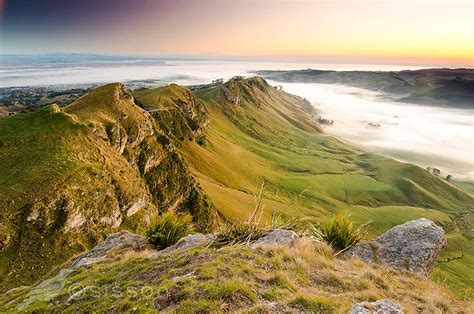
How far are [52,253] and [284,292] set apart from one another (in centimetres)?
3689

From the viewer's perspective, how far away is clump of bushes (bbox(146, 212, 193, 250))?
18.8m

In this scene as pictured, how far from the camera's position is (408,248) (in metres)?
15.9

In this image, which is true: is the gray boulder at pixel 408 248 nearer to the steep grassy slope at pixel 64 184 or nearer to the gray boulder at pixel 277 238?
A: the gray boulder at pixel 277 238

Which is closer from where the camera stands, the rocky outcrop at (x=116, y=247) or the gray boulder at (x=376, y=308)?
the gray boulder at (x=376, y=308)

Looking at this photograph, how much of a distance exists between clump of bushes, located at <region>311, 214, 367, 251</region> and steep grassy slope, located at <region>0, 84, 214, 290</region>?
3283 cm

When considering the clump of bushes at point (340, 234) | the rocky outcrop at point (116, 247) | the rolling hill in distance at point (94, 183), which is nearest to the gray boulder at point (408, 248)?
the clump of bushes at point (340, 234)

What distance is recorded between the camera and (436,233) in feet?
54.7

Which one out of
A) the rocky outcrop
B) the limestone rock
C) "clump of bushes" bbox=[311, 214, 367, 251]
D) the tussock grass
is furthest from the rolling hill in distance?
the rocky outcrop

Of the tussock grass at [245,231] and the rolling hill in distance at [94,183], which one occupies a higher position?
the tussock grass at [245,231]

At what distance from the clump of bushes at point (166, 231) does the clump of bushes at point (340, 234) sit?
786 cm

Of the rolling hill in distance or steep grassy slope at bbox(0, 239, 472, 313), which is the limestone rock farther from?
the rolling hill in distance

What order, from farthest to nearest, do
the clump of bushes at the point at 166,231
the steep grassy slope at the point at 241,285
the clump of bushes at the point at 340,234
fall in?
the clump of bushes at the point at 166,231 < the clump of bushes at the point at 340,234 < the steep grassy slope at the point at 241,285

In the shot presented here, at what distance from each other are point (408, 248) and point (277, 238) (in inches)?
264

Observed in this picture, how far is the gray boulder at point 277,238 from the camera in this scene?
14855 millimetres
